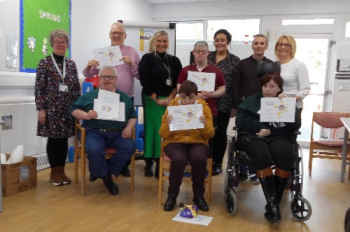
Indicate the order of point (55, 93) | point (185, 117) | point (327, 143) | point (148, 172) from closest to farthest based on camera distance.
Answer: point (185, 117)
point (55, 93)
point (148, 172)
point (327, 143)

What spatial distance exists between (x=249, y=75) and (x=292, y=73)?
402 mm

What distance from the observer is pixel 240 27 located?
655cm

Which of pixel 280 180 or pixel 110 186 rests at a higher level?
pixel 280 180

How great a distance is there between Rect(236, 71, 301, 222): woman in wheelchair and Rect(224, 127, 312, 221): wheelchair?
7cm

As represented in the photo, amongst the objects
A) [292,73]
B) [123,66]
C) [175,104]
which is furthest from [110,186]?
[292,73]

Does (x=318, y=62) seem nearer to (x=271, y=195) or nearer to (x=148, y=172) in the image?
(x=148, y=172)

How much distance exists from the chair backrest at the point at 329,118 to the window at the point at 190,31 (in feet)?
10.3

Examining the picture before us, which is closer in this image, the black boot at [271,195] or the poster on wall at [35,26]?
the black boot at [271,195]

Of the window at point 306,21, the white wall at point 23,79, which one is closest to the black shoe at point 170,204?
the white wall at point 23,79

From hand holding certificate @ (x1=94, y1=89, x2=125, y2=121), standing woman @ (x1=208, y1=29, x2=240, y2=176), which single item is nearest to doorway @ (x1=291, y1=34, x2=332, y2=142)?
standing woman @ (x1=208, y1=29, x2=240, y2=176)

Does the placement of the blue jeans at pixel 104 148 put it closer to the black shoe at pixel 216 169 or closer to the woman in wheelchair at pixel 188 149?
the woman in wheelchair at pixel 188 149

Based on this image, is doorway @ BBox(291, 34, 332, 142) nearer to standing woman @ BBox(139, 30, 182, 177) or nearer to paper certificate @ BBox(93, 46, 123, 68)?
standing woman @ BBox(139, 30, 182, 177)

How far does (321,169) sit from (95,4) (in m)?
4.01

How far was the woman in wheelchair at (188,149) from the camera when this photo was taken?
266cm
